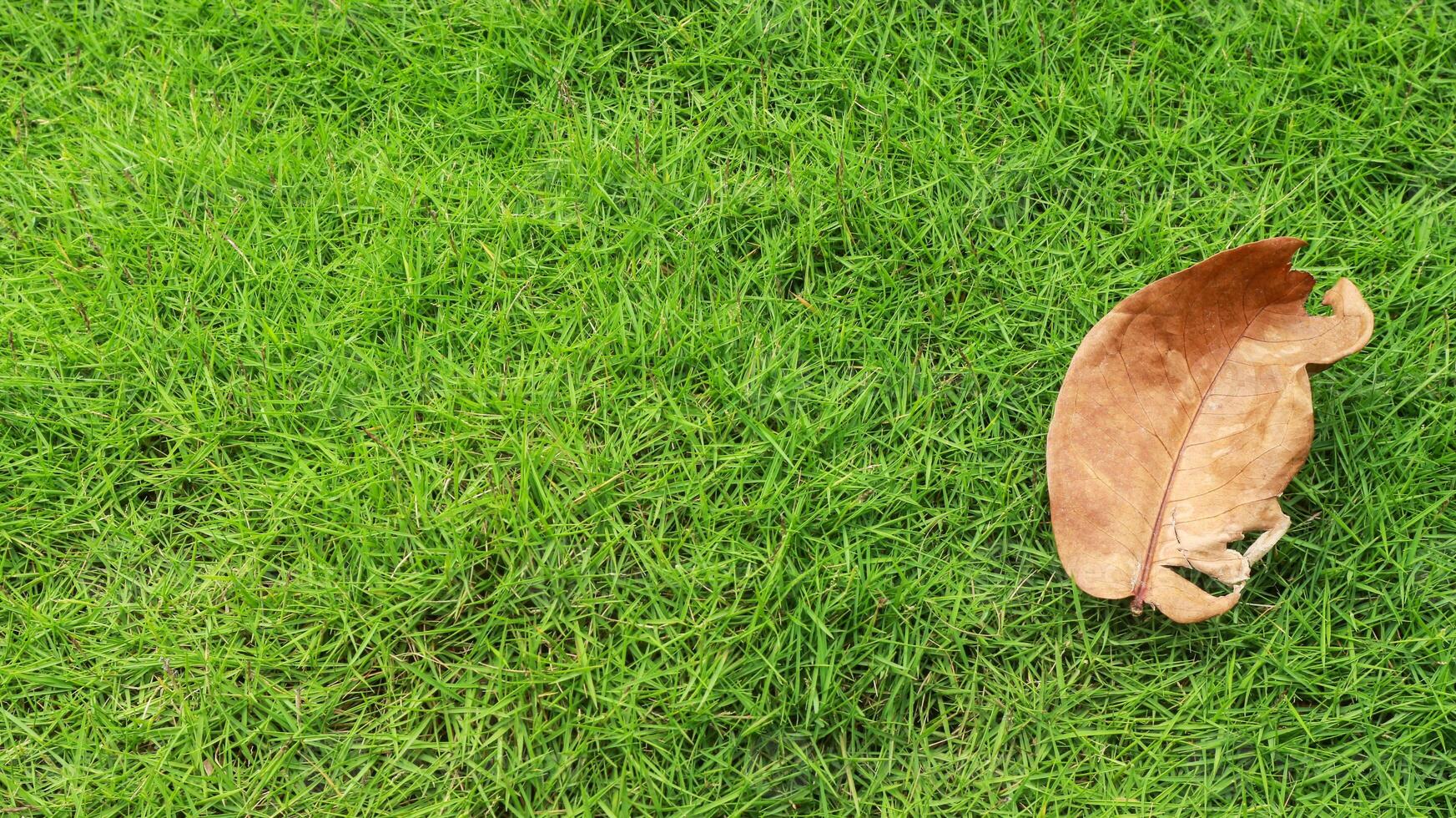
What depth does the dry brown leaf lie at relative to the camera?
6.00ft

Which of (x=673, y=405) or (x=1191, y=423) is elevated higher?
(x=1191, y=423)

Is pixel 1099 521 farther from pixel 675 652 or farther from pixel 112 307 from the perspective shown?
pixel 112 307

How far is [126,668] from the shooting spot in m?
1.86

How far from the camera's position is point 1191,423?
6.22ft

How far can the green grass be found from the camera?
1809 millimetres

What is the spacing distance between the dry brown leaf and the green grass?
0.36ft

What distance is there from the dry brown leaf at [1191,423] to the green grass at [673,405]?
0.11 m

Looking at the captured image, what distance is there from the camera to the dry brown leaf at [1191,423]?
1.83 m

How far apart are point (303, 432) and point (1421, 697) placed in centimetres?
223

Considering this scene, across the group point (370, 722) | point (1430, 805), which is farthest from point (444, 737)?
point (1430, 805)

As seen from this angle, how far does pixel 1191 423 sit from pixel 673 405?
1.01 metres

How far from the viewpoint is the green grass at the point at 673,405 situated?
181 cm

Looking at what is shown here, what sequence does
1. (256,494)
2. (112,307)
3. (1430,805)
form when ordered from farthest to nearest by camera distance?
(112,307)
(256,494)
(1430,805)

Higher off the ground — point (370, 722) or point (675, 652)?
point (675, 652)
